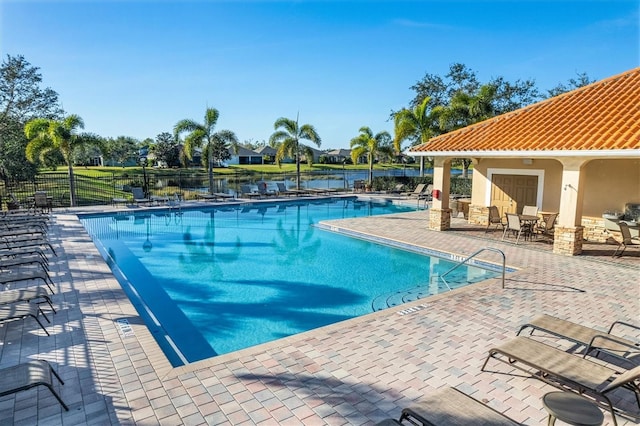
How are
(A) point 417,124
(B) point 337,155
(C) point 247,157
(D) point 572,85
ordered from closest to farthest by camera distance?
(A) point 417,124, (D) point 572,85, (C) point 247,157, (B) point 337,155

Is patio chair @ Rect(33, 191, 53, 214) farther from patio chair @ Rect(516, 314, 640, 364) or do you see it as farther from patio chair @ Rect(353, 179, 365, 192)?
patio chair @ Rect(516, 314, 640, 364)

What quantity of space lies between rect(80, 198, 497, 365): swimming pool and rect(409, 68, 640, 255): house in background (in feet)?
11.4

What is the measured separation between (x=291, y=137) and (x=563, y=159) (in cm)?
1893

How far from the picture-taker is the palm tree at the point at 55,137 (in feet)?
59.5

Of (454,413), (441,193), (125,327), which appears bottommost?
(125,327)

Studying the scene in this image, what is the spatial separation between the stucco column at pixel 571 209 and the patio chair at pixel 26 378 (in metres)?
11.9

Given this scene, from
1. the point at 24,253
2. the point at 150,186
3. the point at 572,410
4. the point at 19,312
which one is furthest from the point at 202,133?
the point at 572,410

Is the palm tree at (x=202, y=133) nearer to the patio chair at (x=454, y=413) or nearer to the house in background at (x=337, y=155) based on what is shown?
the patio chair at (x=454, y=413)

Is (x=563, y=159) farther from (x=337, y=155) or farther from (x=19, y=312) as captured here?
(x=337, y=155)

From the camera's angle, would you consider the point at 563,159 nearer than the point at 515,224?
Yes

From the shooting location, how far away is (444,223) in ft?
47.8

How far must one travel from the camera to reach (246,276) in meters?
10.5

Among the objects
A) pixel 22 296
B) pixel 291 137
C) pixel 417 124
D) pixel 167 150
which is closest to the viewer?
pixel 22 296

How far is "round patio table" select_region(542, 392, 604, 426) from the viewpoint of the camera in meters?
3.07
